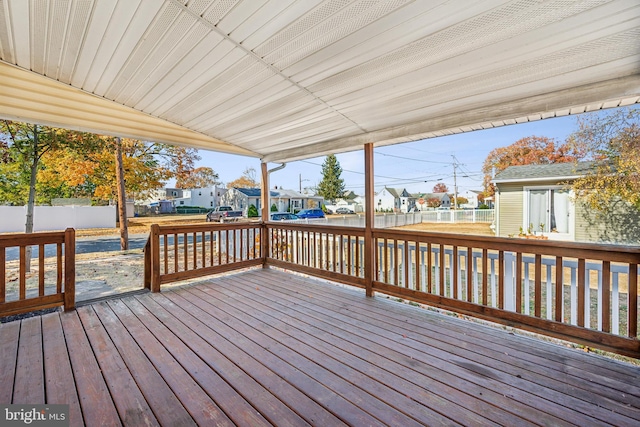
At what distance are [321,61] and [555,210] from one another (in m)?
7.26

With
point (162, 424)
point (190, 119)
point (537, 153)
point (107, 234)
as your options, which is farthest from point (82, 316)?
point (107, 234)

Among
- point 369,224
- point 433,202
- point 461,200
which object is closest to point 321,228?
point 369,224

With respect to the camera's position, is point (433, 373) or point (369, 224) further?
point (369, 224)

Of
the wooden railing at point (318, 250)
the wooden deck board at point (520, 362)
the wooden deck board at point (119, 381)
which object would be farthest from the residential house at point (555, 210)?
the wooden deck board at point (119, 381)

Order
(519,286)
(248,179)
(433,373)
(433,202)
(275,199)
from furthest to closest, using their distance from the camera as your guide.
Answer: (248,179) < (275,199) < (433,202) < (519,286) < (433,373)

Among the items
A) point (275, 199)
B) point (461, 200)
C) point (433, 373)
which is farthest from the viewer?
point (275, 199)

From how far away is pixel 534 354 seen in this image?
7.29 feet

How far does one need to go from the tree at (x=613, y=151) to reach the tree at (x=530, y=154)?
8.7 inches

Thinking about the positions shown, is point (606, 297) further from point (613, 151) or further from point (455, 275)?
point (613, 151)

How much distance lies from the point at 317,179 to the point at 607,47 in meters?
29.1

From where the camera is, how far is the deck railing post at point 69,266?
3.03 meters

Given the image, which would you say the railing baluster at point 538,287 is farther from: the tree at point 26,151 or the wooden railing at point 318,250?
the tree at point 26,151

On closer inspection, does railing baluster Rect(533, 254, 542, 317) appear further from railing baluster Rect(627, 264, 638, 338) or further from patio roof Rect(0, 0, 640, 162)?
patio roof Rect(0, 0, 640, 162)

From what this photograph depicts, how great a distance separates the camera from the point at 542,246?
2.44m
